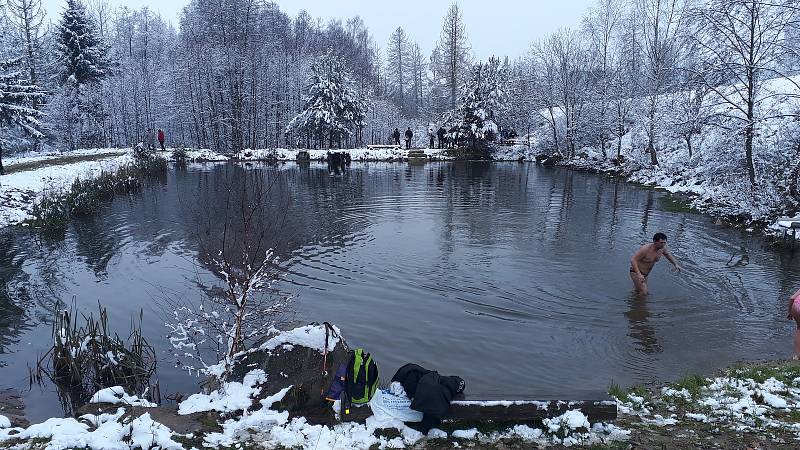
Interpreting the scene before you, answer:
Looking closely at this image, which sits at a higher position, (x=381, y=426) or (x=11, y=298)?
(x=381, y=426)

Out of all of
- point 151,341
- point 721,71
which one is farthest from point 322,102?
point 151,341

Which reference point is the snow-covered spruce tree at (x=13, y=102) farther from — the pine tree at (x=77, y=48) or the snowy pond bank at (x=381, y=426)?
the snowy pond bank at (x=381, y=426)

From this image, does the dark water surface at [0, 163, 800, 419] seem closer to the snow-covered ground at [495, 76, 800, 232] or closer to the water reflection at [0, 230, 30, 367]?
the water reflection at [0, 230, 30, 367]

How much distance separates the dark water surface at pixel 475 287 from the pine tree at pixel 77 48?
25884mm

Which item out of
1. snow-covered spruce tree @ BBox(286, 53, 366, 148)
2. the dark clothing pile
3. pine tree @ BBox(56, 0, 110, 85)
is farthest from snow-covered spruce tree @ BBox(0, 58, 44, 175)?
snow-covered spruce tree @ BBox(286, 53, 366, 148)

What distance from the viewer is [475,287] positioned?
11.8 meters

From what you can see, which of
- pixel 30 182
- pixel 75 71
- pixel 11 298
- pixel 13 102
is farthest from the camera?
pixel 75 71

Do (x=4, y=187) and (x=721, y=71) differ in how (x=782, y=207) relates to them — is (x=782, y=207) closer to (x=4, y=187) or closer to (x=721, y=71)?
(x=721, y=71)

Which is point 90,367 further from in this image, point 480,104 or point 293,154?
point 480,104

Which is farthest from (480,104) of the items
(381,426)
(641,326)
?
(381,426)

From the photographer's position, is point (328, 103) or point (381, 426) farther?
point (328, 103)

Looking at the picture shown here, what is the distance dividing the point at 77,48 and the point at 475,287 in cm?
4369

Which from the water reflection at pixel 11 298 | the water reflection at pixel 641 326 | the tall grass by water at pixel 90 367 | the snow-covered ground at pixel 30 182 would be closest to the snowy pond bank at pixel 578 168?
the snow-covered ground at pixel 30 182

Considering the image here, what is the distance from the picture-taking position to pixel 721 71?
19.6m
